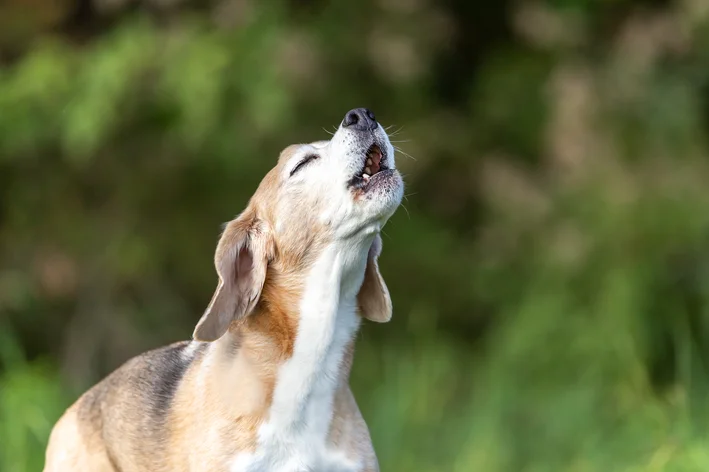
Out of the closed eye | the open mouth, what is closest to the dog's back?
the closed eye

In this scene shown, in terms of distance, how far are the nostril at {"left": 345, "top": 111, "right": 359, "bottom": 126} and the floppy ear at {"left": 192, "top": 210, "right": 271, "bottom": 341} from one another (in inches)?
20.5

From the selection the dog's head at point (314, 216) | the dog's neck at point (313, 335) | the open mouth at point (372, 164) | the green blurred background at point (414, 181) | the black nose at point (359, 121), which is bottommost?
the green blurred background at point (414, 181)

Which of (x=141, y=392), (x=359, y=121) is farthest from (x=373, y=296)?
(x=141, y=392)

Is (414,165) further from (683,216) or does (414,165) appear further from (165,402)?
(165,402)

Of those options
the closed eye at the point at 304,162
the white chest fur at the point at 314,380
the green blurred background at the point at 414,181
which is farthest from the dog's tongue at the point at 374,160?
the green blurred background at the point at 414,181

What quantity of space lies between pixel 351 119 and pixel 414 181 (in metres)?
4.71

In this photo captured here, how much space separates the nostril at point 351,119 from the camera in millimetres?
4301

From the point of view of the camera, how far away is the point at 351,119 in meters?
4.31

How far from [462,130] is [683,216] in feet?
6.40

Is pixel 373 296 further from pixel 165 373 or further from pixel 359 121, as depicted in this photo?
pixel 165 373

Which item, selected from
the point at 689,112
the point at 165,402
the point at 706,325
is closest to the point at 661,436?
the point at 706,325

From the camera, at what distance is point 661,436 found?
571 cm

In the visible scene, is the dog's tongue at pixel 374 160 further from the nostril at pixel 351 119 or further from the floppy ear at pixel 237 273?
the floppy ear at pixel 237 273

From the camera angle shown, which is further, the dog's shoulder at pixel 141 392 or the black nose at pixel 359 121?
the dog's shoulder at pixel 141 392
